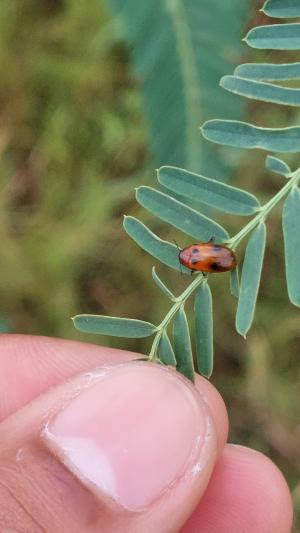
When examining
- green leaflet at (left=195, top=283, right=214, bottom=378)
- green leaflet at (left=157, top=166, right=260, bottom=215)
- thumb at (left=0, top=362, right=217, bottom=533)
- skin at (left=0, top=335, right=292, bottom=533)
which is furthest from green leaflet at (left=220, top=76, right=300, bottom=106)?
skin at (left=0, top=335, right=292, bottom=533)

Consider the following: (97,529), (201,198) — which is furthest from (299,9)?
(97,529)

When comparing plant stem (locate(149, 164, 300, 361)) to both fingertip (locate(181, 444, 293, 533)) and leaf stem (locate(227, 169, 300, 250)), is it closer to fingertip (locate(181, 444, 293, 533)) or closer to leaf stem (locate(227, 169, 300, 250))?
leaf stem (locate(227, 169, 300, 250))

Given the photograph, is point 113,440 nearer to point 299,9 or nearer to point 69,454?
point 69,454

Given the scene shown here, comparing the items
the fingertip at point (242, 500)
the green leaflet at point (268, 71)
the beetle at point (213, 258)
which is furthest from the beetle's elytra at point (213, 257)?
the fingertip at point (242, 500)

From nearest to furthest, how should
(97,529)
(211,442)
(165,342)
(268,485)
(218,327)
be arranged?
1. (165,342)
2. (97,529)
3. (211,442)
4. (268,485)
5. (218,327)

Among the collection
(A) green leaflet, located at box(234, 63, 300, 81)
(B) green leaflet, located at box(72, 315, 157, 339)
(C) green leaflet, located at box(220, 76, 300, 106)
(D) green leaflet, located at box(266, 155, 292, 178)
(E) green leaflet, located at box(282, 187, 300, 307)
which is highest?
(A) green leaflet, located at box(234, 63, 300, 81)

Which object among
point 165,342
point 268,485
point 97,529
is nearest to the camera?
point 165,342

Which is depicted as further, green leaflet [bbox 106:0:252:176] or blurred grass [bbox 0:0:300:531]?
blurred grass [bbox 0:0:300:531]
